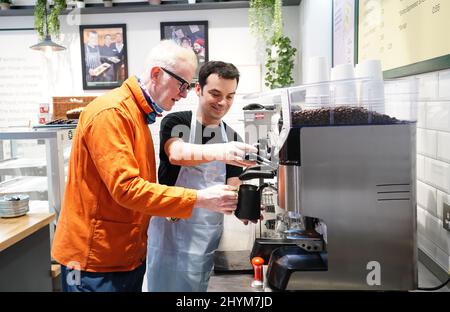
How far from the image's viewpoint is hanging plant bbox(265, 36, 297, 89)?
12.0 ft

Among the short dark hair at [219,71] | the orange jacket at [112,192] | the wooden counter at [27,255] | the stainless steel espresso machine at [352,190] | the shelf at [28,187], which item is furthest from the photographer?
the shelf at [28,187]

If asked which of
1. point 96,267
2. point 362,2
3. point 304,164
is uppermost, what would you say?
point 362,2

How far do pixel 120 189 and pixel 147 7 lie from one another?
3.28m

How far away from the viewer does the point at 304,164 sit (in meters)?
0.86

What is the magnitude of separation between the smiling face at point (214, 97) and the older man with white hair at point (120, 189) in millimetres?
275

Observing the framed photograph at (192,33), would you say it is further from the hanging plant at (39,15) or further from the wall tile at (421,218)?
the wall tile at (421,218)

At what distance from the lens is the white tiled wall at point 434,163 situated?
3.42 ft

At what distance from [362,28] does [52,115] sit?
3487mm

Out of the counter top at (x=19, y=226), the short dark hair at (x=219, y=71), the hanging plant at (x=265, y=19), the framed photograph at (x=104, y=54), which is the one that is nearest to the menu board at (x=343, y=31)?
the short dark hair at (x=219, y=71)

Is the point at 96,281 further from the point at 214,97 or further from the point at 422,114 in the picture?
the point at 422,114

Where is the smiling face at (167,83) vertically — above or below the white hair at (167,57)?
below
